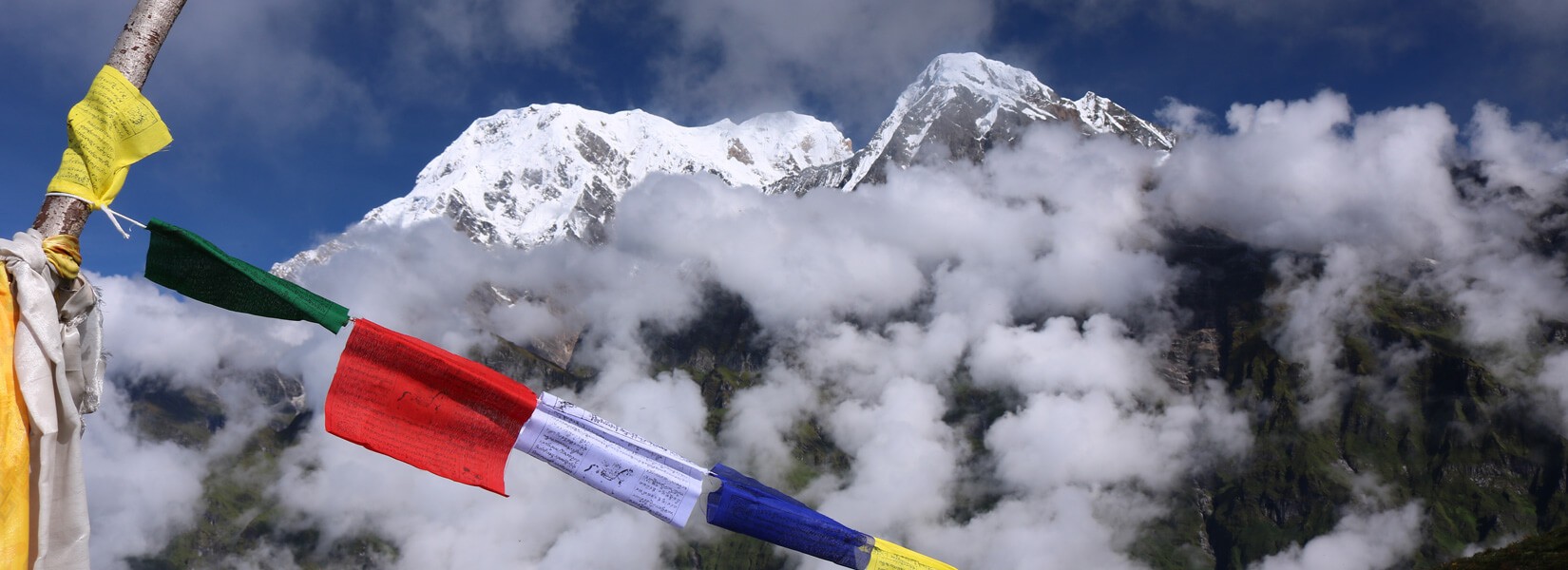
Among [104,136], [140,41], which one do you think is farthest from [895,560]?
[140,41]

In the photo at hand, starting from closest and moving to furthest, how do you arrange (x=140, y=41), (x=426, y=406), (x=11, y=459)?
1. (x=11, y=459)
2. (x=140, y=41)
3. (x=426, y=406)

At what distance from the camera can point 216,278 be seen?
31.2 feet

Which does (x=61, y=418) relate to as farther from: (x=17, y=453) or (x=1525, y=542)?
(x=1525, y=542)

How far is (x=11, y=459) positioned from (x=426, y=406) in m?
4.88

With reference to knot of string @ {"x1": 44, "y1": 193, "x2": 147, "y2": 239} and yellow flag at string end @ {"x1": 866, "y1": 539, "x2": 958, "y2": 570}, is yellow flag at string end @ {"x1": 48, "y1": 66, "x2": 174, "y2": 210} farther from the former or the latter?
yellow flag at string end @ {"x1": 866, "y1": 539, "x2": 958, "y2": 570}

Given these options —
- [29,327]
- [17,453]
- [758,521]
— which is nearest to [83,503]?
[17,453]

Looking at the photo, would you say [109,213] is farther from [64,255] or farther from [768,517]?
[768,517]

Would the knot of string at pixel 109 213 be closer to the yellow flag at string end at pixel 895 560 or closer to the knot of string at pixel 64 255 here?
the knot of string at pixel 64 255

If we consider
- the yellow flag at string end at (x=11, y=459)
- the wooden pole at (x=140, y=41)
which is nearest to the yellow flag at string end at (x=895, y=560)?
the yellow flag at string end at (x=11, y=459)

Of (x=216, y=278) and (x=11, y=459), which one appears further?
(x=216, y=278)

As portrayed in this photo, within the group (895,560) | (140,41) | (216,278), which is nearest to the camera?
(140,41)

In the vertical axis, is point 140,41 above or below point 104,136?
above

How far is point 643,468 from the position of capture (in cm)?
1245

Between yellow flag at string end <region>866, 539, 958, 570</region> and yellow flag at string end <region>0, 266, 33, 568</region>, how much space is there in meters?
10.1
